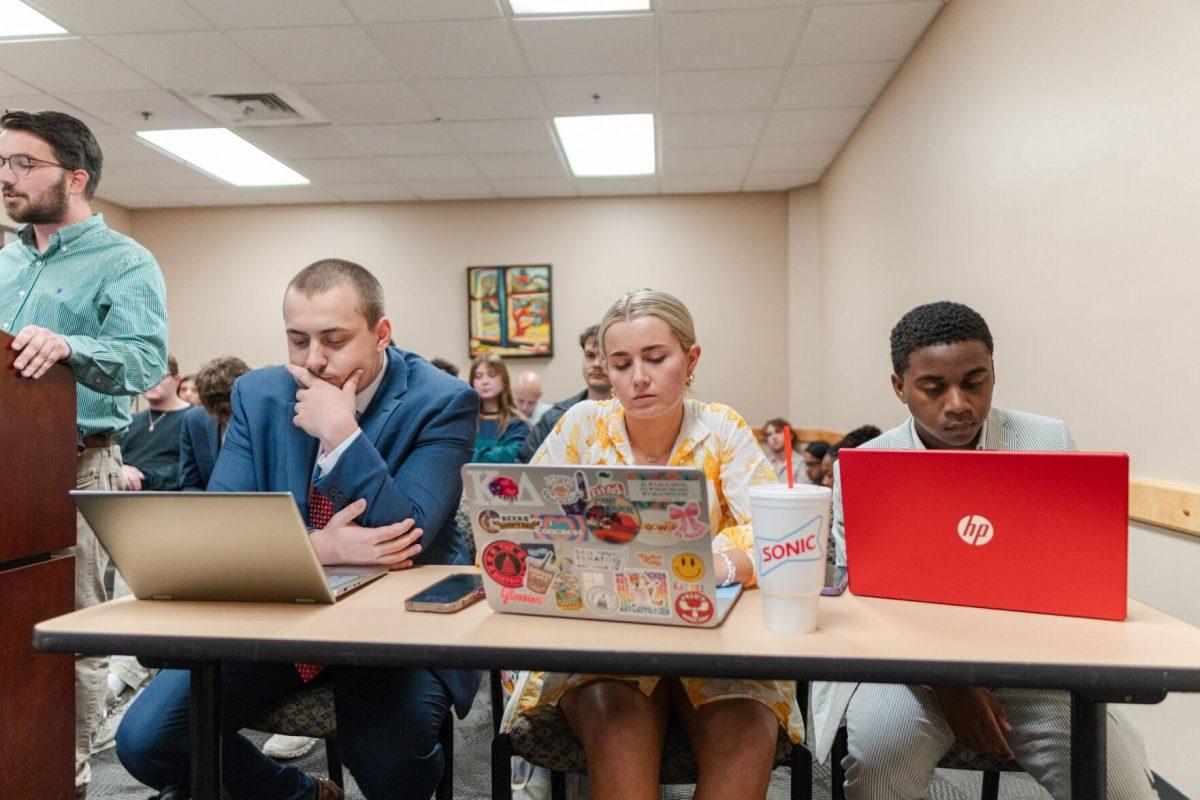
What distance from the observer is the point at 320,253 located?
6410 mm

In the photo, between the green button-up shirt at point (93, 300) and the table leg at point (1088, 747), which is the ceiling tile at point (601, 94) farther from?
the table leg at point (1088, 747)

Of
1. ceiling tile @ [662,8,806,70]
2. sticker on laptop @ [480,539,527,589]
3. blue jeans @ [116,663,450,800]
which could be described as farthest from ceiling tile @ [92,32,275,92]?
sticker on laptop @ [480,539,527,589]

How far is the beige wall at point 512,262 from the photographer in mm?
6184

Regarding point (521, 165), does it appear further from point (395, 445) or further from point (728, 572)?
point (728, 572)

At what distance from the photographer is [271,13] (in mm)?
3293

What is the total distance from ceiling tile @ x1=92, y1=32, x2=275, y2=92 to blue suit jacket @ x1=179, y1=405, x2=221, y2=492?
1.73 meters

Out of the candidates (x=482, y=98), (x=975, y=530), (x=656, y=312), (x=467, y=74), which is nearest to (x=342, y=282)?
(x=656, y=312)

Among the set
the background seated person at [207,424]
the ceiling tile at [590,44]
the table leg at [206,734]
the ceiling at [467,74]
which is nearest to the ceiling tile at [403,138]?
the ceiling at [467,74]

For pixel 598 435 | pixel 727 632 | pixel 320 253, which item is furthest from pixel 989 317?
pixel 320 253

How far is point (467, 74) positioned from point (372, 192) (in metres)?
2.40

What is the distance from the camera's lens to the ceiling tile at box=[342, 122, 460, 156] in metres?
4.66

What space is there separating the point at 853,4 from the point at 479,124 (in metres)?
2.22

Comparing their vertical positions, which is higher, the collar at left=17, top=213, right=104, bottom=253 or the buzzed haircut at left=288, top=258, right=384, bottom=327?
the collar at left=17, top=213, right=104, bottom=253

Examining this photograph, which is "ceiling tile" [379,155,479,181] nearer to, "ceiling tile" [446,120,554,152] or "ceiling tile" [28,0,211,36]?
"ceiling tile" [446,120,554,152]
